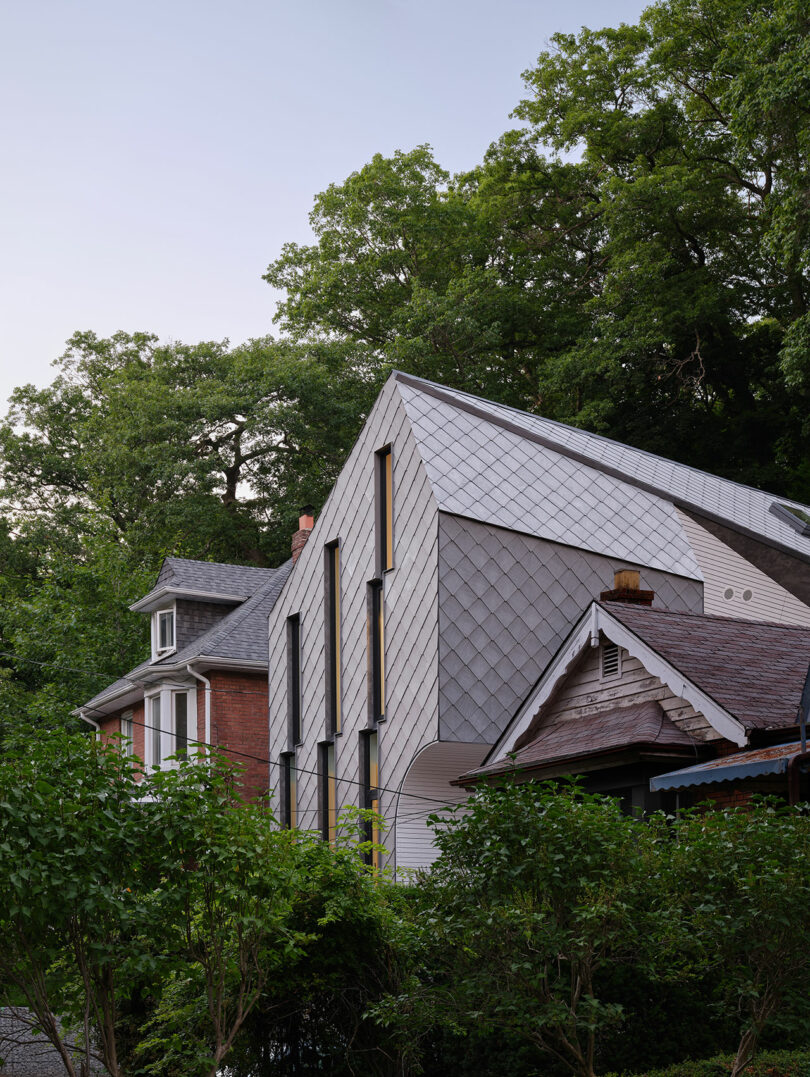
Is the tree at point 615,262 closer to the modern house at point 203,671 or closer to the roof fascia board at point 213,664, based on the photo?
the modern house at point 203,671

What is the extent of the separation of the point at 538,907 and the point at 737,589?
50.4ft

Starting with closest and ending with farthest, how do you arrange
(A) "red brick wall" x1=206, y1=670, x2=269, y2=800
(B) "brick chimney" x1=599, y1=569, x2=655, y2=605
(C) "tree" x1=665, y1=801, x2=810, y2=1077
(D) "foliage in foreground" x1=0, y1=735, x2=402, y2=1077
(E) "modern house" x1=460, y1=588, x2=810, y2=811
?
(D) "foliage in foreground" x1=0, y1=735, x2=402, y2=1077 < (C) "tree" x1=665, y1=801, x2=810, y2=1077 < (E) "modern house" x1=460, y1=588, x2=810, y2=811 < (B) "brick chimney" x1=599, y1=569, x2=655, y2=605 < (A) "red brick wall" x1=206, y1=670, x2=269, y2=800

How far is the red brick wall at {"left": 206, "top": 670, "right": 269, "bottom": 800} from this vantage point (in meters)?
29.0

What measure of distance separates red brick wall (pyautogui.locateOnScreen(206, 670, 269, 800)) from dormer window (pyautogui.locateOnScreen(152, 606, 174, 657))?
3.32 m

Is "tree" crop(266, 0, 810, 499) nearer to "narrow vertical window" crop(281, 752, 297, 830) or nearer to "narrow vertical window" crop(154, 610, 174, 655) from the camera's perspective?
"narrow vertical window" crop(154, 610, 174, 655)

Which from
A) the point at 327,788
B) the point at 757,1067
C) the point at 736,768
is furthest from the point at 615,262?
the point at 757,1067

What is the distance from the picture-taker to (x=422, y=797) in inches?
790

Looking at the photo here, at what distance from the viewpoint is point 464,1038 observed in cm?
1065

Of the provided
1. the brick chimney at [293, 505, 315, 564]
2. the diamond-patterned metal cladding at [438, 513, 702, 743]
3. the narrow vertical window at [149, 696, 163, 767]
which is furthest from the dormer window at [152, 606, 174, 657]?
the diamond-patterned metal cladding at [438, 513, 702, 743]

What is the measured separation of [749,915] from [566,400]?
3383 centimetres

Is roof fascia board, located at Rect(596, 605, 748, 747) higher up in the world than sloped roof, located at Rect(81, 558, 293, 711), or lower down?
lower down

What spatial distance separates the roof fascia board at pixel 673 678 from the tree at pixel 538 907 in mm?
4416

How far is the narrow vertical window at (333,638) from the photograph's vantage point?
23.2 metres

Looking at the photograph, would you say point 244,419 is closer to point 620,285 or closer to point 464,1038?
point 620,285
